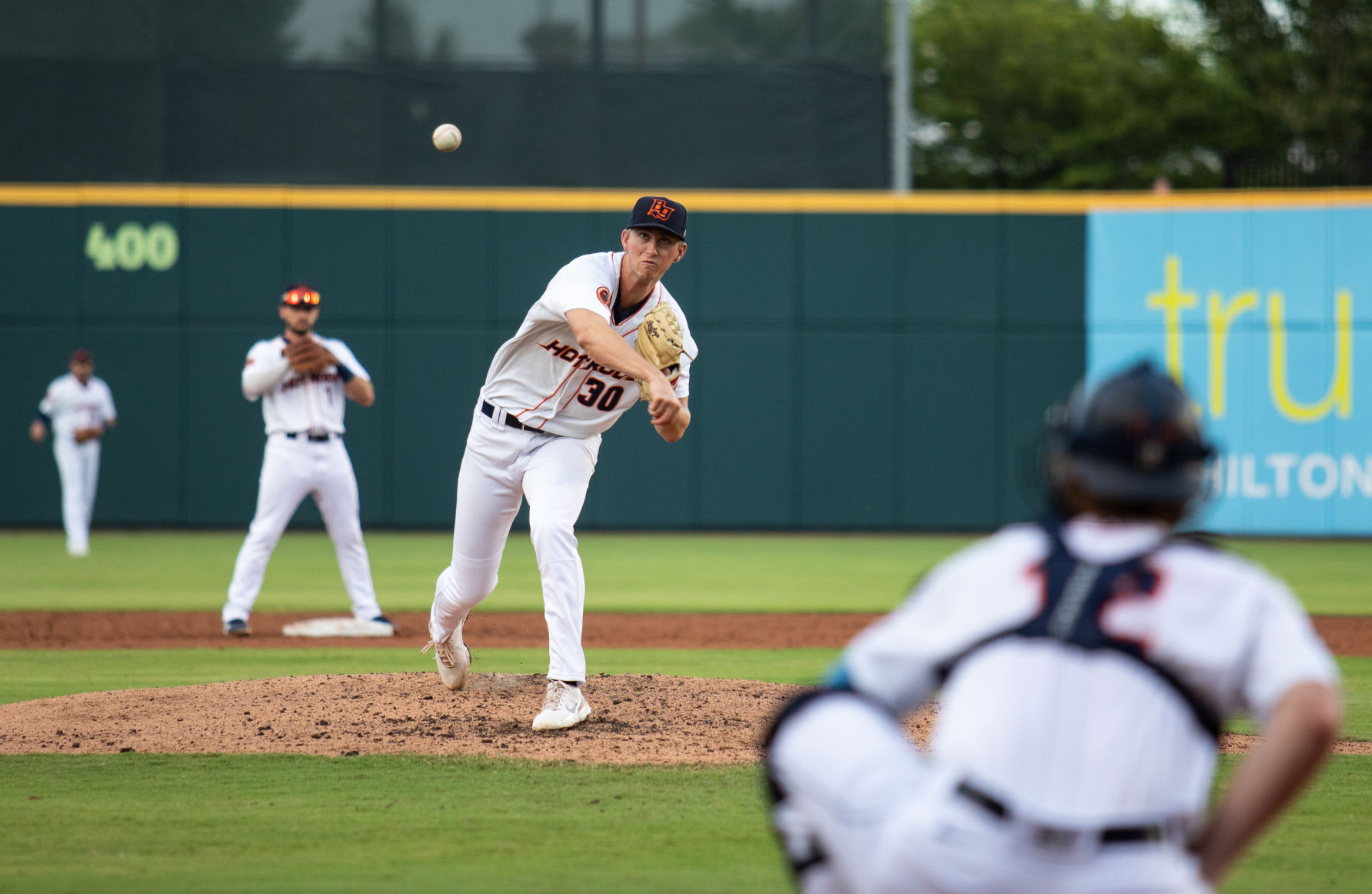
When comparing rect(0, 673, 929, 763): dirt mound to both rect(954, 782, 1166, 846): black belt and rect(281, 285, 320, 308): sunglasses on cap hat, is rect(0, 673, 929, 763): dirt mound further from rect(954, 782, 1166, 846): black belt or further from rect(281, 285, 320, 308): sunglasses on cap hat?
rect(954, 782, 1166, 846): black belt

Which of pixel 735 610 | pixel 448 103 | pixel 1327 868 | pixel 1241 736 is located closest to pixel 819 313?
pixel 448 103

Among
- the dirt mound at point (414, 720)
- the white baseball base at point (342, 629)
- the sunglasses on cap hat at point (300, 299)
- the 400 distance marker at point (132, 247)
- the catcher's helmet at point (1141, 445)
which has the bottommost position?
the white baseball base at point (342, 629)

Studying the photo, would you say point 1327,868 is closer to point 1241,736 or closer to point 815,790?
point 1241,736

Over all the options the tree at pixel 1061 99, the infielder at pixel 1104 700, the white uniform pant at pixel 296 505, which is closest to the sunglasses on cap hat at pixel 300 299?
the white uniform pant at pixel 296 505

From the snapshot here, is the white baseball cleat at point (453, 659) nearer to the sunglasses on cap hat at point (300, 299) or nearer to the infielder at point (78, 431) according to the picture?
the sunglasses on cap hat at point (300, 299)

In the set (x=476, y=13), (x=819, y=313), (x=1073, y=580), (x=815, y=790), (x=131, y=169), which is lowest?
(x=815, y=790)

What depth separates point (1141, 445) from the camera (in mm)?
1903

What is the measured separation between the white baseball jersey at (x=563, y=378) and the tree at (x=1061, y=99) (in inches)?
1263

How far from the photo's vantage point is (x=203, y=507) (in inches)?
675

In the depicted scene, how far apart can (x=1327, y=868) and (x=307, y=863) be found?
8.71 ft

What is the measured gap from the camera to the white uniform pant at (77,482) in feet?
46.4

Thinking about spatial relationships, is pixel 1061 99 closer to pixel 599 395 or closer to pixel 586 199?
pixel 586 199

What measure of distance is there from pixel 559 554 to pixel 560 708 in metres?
0.58

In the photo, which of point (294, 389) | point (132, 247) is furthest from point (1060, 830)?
point (132, 247)
